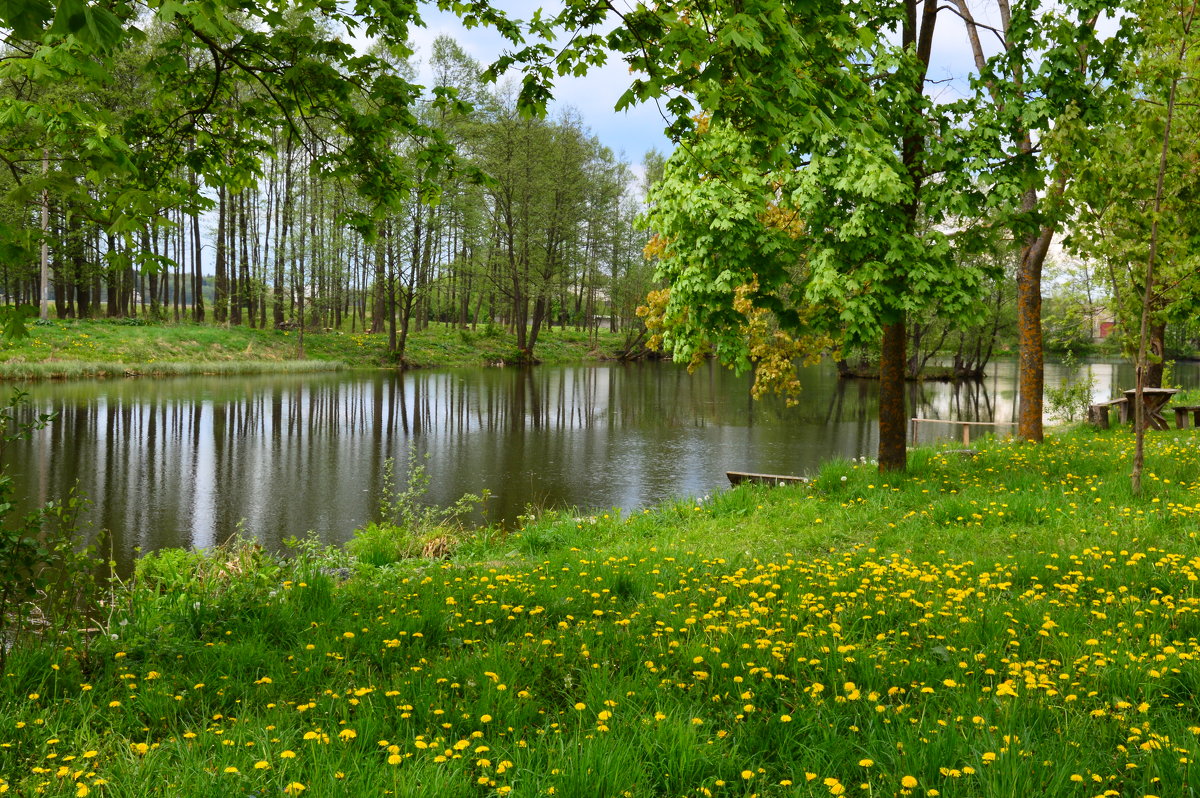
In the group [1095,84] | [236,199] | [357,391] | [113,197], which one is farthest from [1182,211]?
[236,199]

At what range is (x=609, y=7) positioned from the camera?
16.5 feet

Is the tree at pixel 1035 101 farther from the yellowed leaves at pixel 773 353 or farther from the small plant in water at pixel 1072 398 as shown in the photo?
the small plant in water at pixel 1072 398

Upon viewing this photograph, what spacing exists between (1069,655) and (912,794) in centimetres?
181

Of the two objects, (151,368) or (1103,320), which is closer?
(1103,320)

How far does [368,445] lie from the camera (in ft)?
57.3

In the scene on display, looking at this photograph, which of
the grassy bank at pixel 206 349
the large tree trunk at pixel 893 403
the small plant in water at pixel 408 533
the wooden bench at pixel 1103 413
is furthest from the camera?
the grassy bank at pixel 206 349

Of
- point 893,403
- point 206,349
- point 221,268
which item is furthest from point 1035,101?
point 221,268

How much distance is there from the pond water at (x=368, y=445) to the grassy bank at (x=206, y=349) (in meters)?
2.48

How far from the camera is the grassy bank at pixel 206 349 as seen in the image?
29495 millimetres

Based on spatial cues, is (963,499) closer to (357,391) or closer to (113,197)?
(113,197)

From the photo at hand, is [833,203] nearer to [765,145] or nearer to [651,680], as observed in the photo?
[765,145]

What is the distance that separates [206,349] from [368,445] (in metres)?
23.5

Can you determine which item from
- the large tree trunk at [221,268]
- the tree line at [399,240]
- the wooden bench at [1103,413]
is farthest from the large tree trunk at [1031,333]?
the large tree trunk at [221,268]

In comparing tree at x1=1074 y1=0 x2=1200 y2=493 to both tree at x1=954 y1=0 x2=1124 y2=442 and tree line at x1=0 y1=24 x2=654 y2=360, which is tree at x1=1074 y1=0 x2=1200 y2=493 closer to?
tree at x1=954 y1=0 x2=1124 y2=442
